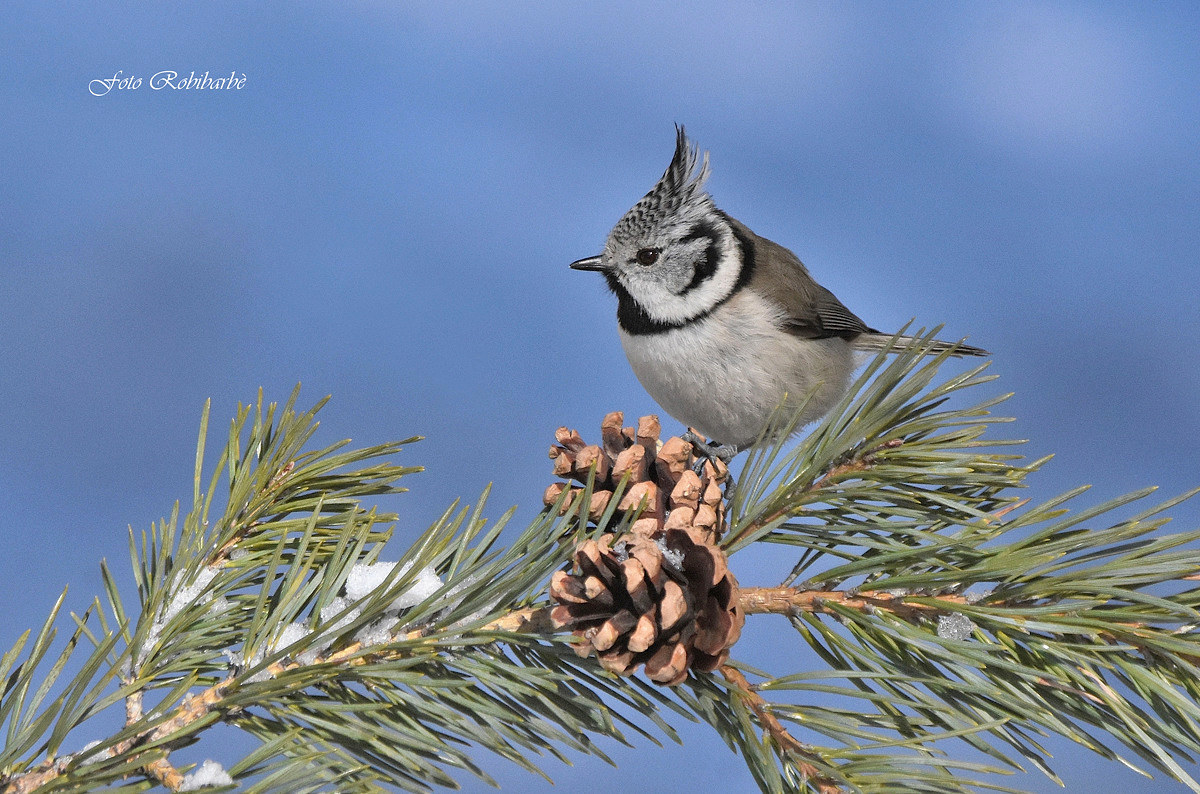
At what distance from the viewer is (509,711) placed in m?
0.88

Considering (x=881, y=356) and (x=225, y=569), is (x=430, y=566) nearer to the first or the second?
(x=225, y=569)

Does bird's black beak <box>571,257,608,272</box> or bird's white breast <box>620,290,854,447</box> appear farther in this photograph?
bird's black beak <box>571,257,608,272</box>

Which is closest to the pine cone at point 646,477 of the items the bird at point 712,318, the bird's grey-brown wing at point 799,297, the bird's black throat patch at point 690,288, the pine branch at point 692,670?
the pine branch at point 692,670

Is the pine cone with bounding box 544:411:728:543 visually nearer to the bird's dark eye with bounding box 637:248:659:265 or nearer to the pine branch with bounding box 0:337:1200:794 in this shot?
the pine branch with bounding box 0:337:1200:794

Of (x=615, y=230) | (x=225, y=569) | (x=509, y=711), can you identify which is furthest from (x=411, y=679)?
(x=615, y=230)

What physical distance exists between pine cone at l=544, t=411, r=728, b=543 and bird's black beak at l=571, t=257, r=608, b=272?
1251 millimetres

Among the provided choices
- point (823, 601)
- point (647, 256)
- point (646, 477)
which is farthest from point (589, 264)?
point (823, 601)

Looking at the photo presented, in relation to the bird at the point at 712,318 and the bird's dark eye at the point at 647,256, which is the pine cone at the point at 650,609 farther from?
the bird's dark eye at the point at 647,256

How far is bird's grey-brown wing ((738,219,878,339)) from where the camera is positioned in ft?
7.78

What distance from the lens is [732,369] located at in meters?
2.12

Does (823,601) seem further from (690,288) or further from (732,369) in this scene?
(690,288)

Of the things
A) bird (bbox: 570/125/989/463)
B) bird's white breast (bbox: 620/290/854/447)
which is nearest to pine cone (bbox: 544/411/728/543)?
bird (bbox: 570/125/989/463)

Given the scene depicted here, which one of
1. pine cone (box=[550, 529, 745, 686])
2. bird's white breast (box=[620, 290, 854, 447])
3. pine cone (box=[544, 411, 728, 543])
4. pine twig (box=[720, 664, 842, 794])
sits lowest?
pine twig (box=[720, 664, 842, 794])

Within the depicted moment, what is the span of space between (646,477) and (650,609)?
11.4 inches
